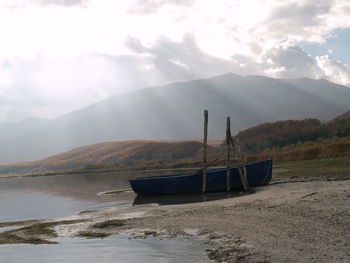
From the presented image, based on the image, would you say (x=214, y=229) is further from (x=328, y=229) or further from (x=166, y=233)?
(x=328, y=229)

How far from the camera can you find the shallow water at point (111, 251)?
1058 cm

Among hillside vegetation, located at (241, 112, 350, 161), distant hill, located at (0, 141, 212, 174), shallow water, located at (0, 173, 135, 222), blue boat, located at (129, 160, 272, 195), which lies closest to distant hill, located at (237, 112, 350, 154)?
hillside vegetation, located at (241, 112, 350, 161)

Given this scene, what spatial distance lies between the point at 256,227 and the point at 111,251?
4326 mm

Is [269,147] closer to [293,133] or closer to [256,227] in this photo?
[293,133]

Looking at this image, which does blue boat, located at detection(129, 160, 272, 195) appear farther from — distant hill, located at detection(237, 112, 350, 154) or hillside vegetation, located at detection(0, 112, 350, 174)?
distant hill, located at detection(237, 112, 350, 154)

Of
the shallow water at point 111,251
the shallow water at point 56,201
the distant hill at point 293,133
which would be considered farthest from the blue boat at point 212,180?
the distant hill at point 293,133

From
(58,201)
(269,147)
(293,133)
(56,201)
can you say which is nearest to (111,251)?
(58,201)

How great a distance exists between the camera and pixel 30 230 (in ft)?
54.6

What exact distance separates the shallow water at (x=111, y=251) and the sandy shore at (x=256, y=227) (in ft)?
2.08

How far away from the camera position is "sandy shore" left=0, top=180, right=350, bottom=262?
9.25 m

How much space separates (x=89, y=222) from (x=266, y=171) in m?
13.1

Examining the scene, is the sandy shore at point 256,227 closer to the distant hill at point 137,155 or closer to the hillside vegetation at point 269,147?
the hillside vegetation at point 269,147

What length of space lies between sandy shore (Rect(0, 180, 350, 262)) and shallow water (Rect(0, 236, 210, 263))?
64cm

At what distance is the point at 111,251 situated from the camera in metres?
11.7
